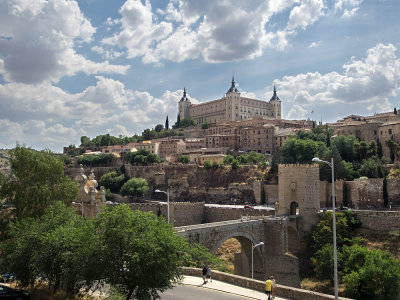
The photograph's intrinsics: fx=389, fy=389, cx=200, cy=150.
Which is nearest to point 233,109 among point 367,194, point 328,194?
point 328,194

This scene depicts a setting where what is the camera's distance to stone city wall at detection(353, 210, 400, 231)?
45.8 meters

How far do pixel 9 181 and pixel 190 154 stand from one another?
78.6 meters

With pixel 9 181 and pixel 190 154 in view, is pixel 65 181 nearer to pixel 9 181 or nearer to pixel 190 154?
pixel 9 181

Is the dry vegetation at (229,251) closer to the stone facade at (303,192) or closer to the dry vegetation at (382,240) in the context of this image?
the stone facade at (303,192)

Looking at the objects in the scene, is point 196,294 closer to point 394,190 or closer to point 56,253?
point 56,253

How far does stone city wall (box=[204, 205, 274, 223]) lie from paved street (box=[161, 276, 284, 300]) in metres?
33.6

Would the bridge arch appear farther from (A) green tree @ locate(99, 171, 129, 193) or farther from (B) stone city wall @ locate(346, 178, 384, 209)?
(A) green tree @ locate(99, 171, 129, 193)

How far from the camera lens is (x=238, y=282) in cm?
2166

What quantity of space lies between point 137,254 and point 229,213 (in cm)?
4478

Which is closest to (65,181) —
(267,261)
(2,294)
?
(2,294)

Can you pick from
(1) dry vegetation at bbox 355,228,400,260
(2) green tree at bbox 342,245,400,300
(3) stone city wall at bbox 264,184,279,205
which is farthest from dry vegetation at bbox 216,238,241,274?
(3) stone city wall at bbox 264,184,279,205

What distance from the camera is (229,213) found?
5897 centimetres

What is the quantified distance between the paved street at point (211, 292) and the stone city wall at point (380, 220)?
31863 millimetres

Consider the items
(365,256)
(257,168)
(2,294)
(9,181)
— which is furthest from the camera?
(257,168)
